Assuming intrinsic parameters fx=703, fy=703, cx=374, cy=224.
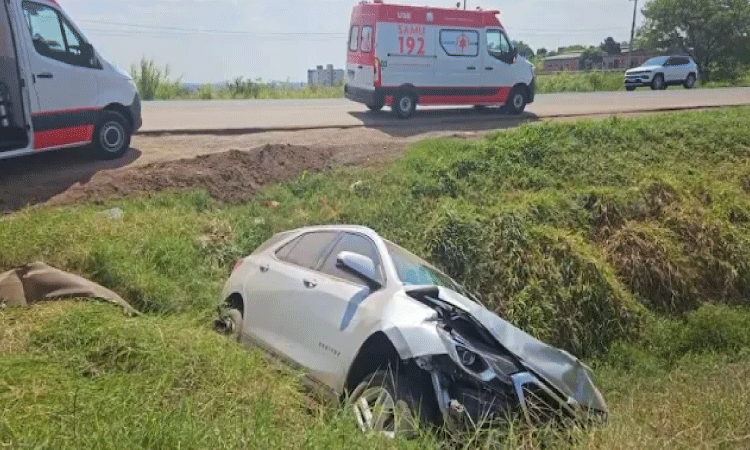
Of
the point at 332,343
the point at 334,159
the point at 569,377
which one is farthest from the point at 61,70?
the point at 569,377

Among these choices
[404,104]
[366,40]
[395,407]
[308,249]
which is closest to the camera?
[395,407]

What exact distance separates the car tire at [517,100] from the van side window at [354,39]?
4331 millimetres

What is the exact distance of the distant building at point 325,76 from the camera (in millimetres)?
39491

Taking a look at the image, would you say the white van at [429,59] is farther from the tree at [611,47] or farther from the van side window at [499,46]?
the tree at [611,47]

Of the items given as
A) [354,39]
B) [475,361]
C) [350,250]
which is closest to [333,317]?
[350,250]

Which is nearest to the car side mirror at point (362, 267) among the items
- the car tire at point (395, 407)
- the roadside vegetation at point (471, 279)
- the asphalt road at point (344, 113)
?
the car tire at point (395, 407)

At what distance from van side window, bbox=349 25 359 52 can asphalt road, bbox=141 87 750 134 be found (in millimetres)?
1736

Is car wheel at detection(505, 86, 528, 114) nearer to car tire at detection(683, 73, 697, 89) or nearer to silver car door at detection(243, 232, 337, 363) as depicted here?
silver car door at detection(243, 232, 337, 363)

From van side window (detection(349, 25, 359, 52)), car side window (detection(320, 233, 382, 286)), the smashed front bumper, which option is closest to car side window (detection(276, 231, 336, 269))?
car side window (detection(320, 233, 382, 286))

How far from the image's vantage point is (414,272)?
579cm

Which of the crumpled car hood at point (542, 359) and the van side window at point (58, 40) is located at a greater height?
the van side window at point (58, 40)

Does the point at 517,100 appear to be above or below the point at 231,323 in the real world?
above

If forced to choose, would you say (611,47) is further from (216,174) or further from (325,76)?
(216,174)

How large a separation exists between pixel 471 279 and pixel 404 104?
9.09 meters
